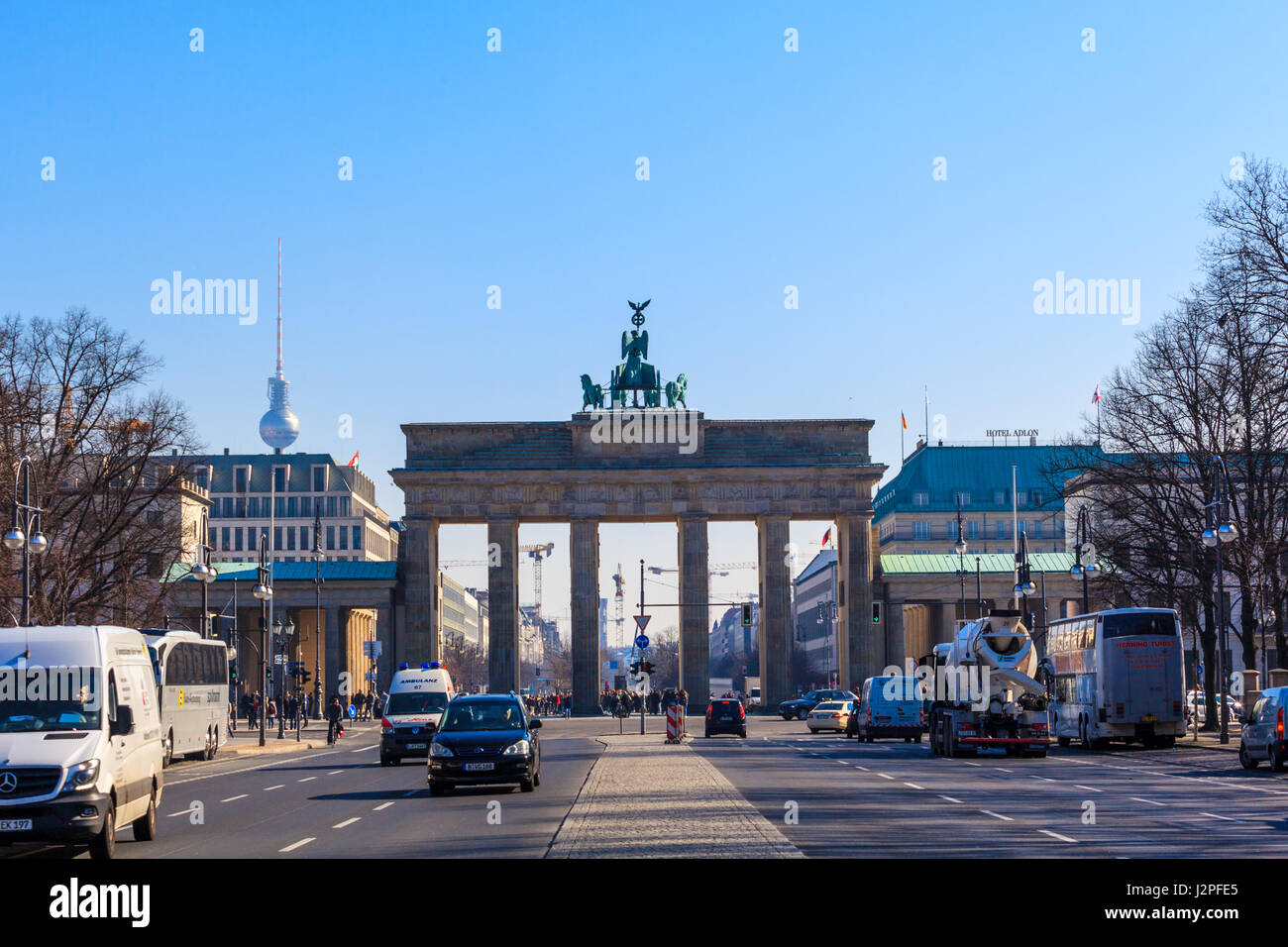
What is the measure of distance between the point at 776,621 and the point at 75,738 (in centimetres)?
7973

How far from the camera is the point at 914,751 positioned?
47031 mm

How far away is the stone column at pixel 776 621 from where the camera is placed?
96.1 meters

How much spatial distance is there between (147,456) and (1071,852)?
147 ft

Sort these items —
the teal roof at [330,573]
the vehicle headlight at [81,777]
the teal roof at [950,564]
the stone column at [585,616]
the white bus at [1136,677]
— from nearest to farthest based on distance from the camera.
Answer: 1. the vehicle headlight at [81,777]
2. the white bus at [1136,677]
3. the stone column at [585,616]
4. the teal roof at [330,573]
5. the teal roof at [950,564]

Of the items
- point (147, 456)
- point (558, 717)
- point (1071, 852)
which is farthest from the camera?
point (558, 717)

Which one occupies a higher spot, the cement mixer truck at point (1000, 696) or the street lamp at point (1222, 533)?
the street lamp at point (1222, 533)

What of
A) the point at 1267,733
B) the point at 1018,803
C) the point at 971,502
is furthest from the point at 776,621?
the point at 1018,803

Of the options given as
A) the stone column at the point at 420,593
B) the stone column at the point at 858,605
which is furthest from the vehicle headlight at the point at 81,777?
the stone column at the point at 420,593

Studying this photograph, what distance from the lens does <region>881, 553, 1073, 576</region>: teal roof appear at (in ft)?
332

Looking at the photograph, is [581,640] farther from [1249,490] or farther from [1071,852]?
[1071,852]

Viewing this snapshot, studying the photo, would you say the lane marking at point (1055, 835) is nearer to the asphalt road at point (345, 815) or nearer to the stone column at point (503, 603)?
the asphalt road at point (345, 815)

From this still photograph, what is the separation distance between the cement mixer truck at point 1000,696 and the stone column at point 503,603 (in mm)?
55840
